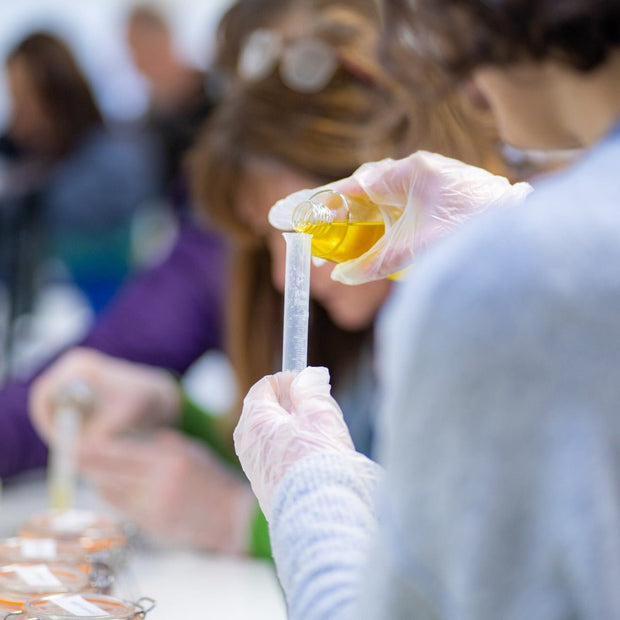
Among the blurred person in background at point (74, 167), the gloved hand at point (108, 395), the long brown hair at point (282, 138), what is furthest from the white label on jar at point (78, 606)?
the blurred person in background at point (74, 167)

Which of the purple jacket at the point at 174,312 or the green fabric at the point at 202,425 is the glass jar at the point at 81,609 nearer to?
the green fabric at the point at 202,425

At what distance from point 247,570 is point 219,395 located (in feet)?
5.43

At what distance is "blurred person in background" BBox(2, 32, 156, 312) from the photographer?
11.6 ft

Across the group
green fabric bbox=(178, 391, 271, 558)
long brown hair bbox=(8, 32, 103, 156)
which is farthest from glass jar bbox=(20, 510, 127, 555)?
long brown hair bbox=(8, 32, 103, 156)

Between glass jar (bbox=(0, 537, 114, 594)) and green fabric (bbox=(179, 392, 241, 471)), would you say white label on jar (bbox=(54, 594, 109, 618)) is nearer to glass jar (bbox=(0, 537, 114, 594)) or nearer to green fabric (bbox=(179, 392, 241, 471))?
glass jar (bbox=(0, 537, 114, 594))

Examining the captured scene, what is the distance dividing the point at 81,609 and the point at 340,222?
0.33 meters

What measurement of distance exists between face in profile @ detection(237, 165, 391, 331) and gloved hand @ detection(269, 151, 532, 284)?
1.80 ft

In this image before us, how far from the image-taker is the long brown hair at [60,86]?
367 cm

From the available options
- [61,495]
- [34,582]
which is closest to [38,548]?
[34,582]

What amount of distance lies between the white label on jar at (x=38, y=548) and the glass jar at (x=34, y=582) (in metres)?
0.03

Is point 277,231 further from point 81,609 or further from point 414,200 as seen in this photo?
point 81,609

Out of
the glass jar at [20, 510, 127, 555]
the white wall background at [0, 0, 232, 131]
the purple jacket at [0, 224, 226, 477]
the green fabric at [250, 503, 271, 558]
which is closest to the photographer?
the glass jar at [20, 510, 127, 555]

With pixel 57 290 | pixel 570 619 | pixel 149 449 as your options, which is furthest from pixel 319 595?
pixel 57 290

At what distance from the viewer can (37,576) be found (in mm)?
824
